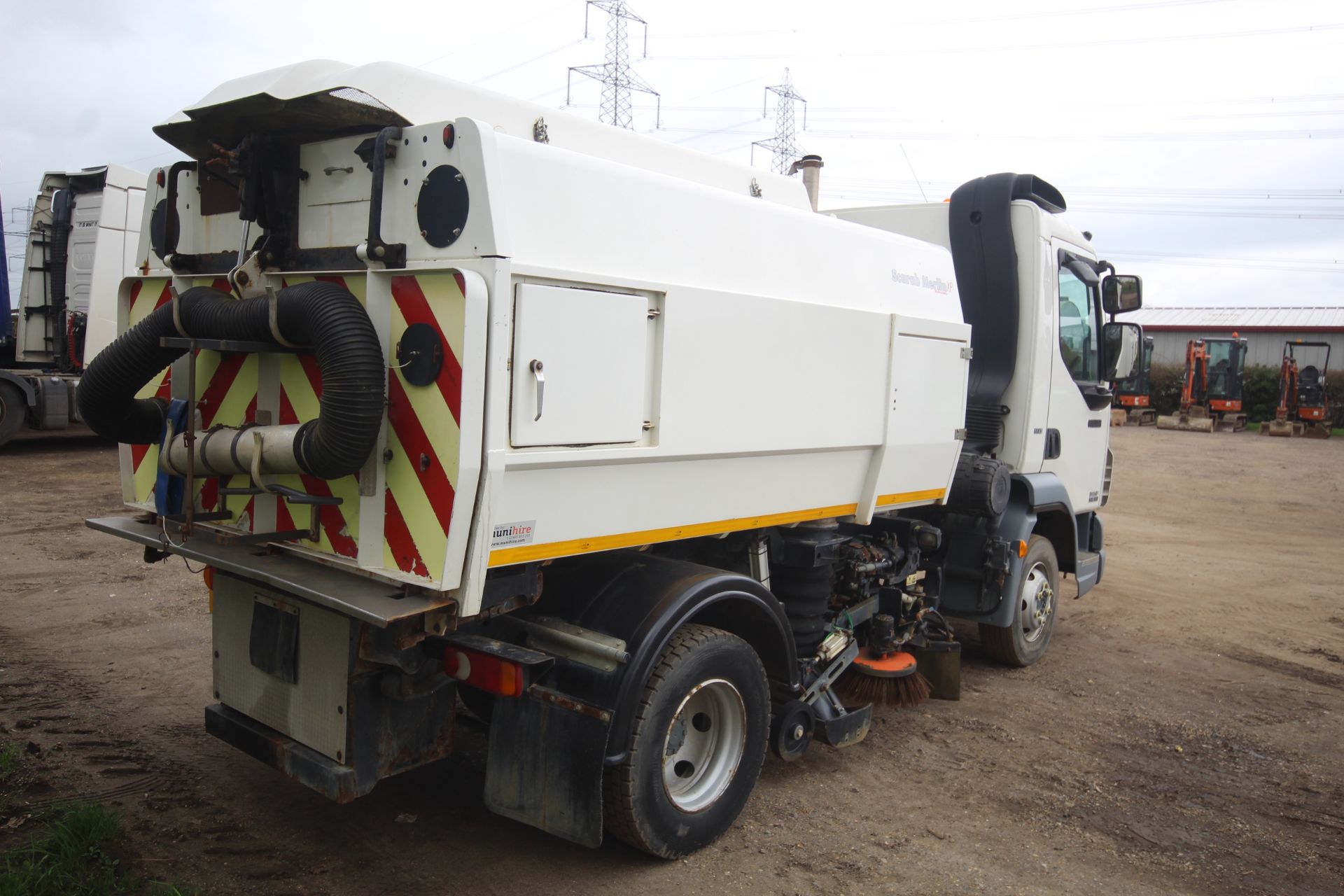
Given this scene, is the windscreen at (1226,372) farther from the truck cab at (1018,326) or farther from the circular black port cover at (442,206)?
the circular black port cover at (442,206)

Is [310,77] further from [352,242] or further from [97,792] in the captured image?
[97,792]

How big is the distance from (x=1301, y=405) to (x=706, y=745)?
29.3 meters

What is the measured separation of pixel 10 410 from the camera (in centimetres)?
1317

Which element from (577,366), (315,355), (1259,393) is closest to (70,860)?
(315,355)

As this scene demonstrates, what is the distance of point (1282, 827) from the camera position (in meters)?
4.23

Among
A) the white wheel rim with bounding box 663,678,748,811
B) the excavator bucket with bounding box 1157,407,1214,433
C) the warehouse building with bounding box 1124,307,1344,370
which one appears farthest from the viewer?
the warehouse building with bounding box 1124,307,1344,370

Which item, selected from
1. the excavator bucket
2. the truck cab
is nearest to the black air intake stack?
the truck cab

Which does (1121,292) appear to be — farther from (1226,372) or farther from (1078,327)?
(1226,372)

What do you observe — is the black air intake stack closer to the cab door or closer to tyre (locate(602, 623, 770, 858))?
the cab door

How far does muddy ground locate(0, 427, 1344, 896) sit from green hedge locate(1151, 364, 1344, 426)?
1023 inches

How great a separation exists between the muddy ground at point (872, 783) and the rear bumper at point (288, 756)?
1.23 ft

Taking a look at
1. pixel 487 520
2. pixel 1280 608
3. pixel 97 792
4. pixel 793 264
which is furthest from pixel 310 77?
pixel 1280 608

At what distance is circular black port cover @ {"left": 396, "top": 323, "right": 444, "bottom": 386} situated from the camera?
9.30 ft

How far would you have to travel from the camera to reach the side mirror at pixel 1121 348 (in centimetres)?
644
